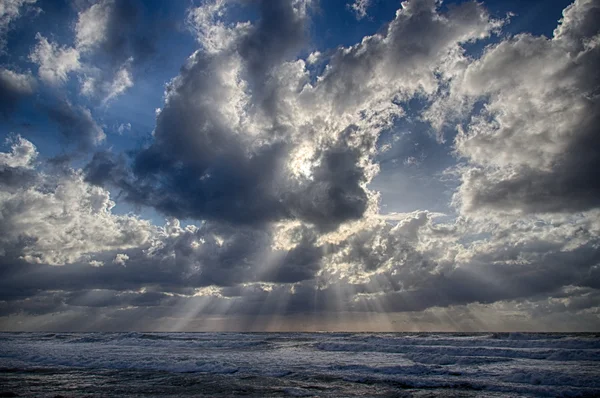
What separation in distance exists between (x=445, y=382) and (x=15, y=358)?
4182 centimetres

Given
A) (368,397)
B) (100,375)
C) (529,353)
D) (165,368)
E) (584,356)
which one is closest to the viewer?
(368,397)

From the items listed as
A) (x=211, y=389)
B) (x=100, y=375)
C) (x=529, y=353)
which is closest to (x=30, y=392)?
(x=100, y=375)

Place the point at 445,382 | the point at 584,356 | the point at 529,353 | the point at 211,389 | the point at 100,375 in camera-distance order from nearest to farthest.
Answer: the point at 211,389 < the point at 445,382 < the point at 100,375 < the point at 584,356 < the point at 529,353

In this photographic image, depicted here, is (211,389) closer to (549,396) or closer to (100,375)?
(100,375)

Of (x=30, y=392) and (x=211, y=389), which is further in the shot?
(x=211, y=389)

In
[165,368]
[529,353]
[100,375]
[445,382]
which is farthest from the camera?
[529,353]

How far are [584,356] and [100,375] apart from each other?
148 ft

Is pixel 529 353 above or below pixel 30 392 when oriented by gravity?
below

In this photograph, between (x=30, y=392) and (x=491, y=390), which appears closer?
(x=30, y=392)

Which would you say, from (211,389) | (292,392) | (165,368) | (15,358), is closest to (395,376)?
(292,392)

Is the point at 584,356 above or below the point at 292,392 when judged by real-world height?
below

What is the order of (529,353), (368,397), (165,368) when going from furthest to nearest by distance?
(529,353) → (165,368) → (368,397)

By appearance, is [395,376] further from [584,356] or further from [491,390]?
[584,356]

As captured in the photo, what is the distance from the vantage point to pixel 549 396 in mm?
18578
